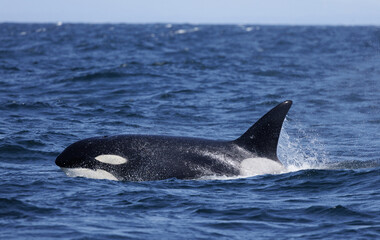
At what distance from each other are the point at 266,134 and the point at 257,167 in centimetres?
58

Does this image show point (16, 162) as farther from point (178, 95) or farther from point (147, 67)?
point (147, 67)

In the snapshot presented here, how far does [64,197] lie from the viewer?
30.1 ft

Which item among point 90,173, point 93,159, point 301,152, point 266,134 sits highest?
point 266,134

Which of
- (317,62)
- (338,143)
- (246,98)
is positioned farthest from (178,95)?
(317,62)

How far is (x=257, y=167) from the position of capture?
10.5 m

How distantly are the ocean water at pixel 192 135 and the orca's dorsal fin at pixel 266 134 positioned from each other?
448 mm

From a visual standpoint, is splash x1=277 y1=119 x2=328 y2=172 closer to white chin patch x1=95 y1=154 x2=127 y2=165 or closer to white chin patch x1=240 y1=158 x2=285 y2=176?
white chin patch x1=240 y1=158 x2=285 y2=176

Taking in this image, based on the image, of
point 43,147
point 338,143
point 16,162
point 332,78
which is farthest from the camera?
point 332,78

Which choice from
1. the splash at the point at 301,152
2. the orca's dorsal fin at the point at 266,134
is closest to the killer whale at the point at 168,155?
the orca's dorsal fin at the point at 266,134

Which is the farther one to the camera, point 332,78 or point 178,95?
point 332,78

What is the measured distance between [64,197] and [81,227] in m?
1.47

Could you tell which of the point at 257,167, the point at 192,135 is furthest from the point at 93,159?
the point at 192,135

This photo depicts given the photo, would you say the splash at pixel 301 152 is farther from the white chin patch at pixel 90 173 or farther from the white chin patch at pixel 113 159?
the white chin patch at pixel 90 173

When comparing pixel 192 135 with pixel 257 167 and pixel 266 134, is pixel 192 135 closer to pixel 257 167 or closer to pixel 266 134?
pixel 257 167
